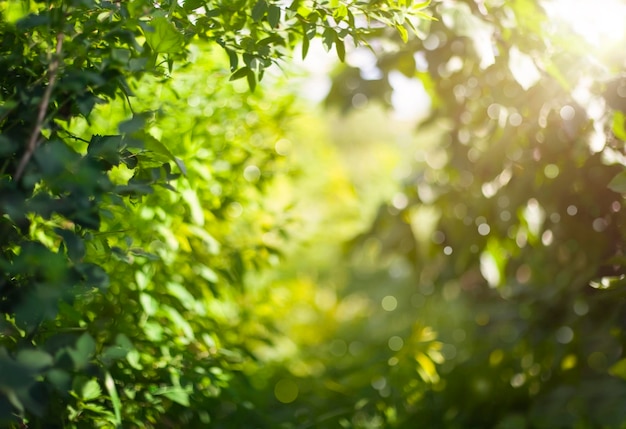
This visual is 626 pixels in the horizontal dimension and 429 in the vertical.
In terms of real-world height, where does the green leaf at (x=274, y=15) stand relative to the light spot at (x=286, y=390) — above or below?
above

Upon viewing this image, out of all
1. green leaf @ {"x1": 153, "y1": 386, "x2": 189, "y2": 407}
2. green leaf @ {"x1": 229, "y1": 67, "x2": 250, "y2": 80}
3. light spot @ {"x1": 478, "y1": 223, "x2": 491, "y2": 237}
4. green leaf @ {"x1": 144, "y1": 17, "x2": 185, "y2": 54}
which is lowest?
light spot @ {"x1": 478, "y1": 223, "x2": 491, "y2": 237}

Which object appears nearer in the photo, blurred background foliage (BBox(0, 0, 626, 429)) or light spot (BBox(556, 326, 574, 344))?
blurred background foliage (BBox(0, 0, 626, 429))

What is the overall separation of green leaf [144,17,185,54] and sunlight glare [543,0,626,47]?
0.90 metres

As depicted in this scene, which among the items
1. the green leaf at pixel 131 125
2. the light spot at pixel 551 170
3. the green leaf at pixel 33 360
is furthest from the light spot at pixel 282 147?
the green leaf at pixel 33 360

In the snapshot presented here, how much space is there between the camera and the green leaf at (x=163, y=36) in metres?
0.89

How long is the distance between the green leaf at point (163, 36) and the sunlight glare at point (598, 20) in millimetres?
898

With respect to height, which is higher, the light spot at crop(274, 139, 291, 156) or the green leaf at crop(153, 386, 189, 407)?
the green leaf at crop(153, 386, 189, 407)

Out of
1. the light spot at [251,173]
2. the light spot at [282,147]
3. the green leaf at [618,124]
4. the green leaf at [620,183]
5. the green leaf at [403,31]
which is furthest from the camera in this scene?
the light spot at [282,147]

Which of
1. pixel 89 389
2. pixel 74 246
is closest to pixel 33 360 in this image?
pixel 74 246

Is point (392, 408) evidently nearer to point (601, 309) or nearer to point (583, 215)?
point (601, 309)

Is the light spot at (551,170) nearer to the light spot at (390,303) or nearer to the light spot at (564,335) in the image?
the light spot at (564,335)

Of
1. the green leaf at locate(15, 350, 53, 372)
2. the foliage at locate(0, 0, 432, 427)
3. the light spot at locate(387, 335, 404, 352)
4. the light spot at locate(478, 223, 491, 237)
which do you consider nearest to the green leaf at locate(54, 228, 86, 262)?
the foliage at locate(0, 0, 432, 427)

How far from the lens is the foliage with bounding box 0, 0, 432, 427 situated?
2.60 feet

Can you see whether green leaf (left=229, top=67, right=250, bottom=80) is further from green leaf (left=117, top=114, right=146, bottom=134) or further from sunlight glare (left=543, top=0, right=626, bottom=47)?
sunlight glare (left=543, top=0, right=626, bottom=47)
